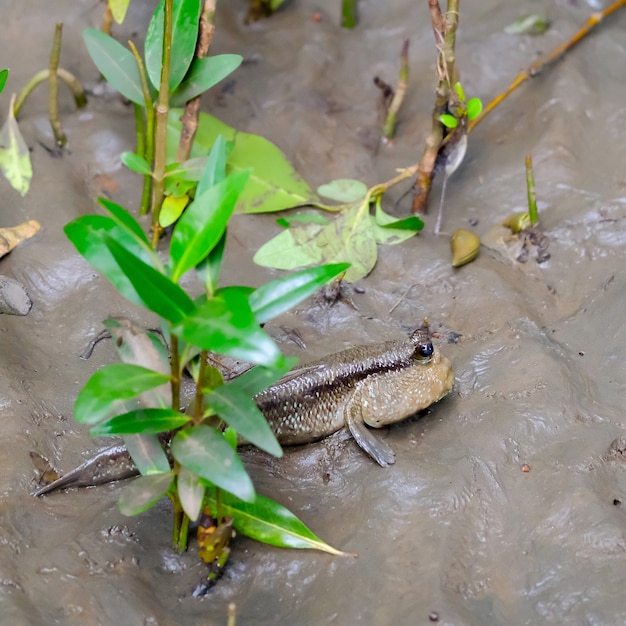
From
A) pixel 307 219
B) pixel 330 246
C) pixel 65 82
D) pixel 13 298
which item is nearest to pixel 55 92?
pixel 65 82

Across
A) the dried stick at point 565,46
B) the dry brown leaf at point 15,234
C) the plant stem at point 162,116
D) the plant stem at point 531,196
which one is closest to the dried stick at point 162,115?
the plant stem at point 162,116

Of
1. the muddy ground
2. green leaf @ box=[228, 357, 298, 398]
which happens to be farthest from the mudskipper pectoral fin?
green leaf @ box=[228, 357, 298, 398]

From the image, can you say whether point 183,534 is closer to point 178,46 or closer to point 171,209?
point 171,209

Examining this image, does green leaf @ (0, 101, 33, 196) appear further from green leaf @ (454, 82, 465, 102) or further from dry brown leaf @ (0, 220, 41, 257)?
green leaf @ (454, 82, 465, 102)

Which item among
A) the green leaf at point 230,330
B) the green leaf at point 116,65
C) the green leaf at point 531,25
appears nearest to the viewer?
the green leaf at point 230,330

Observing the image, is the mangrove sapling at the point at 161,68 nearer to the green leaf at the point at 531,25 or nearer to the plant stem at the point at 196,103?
the plant stem at the point at 196,103

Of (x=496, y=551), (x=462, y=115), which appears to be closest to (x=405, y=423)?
(x=496, y=551)
